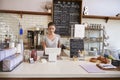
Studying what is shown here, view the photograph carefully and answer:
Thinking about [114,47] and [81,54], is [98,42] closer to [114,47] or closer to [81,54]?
[114,47]

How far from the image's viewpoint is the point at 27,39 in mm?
4465

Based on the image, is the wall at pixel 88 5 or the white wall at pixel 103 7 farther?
the white wall at pixel 103 7

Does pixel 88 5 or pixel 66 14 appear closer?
pixel 66 14

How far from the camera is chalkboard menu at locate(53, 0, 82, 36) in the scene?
4.55 metres

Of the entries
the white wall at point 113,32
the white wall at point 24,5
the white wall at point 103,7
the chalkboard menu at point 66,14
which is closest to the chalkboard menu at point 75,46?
the chalkboard menu at point 66,14

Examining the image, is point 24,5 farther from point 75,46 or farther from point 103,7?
point 75,46

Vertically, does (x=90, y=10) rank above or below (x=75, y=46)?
above

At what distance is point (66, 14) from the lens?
15.1ft

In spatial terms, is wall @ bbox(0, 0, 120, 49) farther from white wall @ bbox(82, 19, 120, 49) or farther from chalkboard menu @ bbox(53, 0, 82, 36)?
chalkboard menu @ bbox(53, 0, 82, 36)

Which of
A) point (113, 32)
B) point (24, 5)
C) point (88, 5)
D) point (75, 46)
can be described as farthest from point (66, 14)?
point (75, 46)

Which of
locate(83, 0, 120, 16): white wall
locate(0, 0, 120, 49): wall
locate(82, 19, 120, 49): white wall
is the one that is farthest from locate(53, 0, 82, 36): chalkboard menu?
locate(82, 19, 120, 49): white wall

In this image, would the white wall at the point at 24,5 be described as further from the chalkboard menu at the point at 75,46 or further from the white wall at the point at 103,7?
the chalkboard menu at the point at 75,46

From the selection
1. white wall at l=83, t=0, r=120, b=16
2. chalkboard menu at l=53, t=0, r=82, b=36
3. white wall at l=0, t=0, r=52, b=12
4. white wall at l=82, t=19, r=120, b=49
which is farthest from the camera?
white wall at l=82, t=19, r=120, b=49

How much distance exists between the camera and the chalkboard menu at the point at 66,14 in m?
4.55
